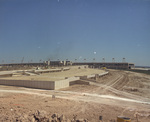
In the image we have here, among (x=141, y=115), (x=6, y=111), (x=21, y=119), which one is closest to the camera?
(x=21, y=119)

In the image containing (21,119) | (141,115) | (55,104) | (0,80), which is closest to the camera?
(21,119)

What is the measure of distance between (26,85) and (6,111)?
16.8m

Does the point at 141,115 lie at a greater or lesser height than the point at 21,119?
lesser

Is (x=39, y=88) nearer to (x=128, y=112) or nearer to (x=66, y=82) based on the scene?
(x=66, y=82)

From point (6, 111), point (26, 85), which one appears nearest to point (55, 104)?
point (6, 111)

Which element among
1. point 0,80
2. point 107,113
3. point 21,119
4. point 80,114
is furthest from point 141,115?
point 0,80

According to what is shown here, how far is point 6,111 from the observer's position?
1316 cm

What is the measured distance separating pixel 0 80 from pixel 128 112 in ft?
92.4

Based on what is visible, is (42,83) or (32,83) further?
(32,83)

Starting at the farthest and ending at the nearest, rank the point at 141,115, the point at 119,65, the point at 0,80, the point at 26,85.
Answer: the point at 119,65 → the point at 0,80 → the point at 26,85 → the point at 141,115

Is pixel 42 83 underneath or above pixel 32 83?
above

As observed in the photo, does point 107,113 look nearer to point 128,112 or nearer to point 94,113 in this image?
point 94,113

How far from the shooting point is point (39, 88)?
28188 mm

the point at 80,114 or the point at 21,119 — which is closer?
the point at 21,119
